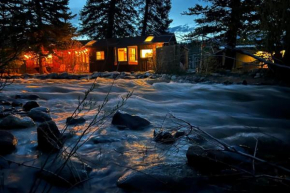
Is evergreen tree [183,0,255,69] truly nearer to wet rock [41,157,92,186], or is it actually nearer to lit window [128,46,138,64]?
lit window [128,46,138,64]

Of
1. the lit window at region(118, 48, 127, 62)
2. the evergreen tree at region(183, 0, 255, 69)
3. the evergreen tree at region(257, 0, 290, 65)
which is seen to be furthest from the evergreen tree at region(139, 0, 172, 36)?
the evergreen tree at region(257, 0, 290, 65)

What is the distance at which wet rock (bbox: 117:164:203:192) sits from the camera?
1.60 m

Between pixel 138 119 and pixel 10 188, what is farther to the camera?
pixel 138 119

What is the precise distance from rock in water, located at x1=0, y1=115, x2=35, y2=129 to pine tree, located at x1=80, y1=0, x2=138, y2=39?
2620 centimetres

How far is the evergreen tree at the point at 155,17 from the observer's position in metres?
30.2

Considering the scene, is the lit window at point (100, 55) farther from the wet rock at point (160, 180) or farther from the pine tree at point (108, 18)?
the wet rock at point (160, 180)

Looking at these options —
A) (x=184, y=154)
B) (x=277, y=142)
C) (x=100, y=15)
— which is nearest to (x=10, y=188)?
(x=184, y=154)

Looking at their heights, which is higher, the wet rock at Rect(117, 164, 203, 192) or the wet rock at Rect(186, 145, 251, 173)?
the wet rock at Rect(186, 145, 251, 173)

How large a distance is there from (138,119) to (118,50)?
20.9 meters

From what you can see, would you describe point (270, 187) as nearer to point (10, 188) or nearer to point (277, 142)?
point (277, 142)

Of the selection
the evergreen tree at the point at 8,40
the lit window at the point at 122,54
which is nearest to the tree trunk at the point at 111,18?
the lit window at the point at 122,54

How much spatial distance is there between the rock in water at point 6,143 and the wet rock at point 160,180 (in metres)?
1.14

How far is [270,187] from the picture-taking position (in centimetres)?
155

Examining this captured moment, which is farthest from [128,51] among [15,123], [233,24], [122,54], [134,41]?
[15,123]
